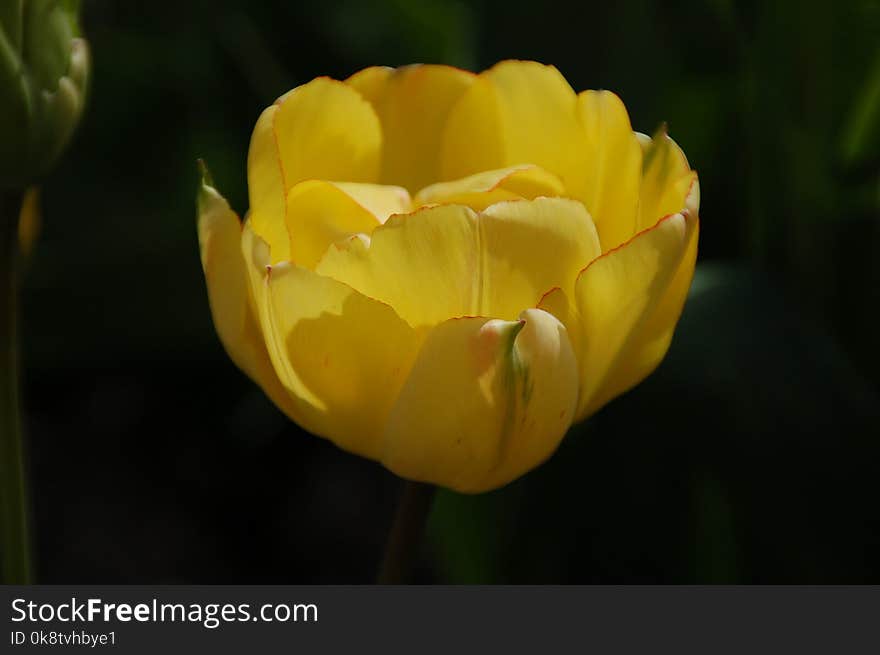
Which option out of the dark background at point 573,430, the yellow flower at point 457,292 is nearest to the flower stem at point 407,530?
the yellow flower at point 457,292

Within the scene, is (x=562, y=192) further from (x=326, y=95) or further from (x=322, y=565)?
(x=322, y=565)

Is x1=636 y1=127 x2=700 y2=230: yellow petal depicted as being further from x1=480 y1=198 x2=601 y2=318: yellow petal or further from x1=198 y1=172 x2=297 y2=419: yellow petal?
x1=198 y1=172 x2=297 y2=419: yellow petal

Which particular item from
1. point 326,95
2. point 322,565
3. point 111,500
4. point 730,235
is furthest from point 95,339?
point 326,95

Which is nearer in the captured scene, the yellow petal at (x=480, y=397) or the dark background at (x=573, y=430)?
the yellow petal at (x=480, y=397)

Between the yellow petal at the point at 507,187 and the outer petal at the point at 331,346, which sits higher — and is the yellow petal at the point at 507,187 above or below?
above

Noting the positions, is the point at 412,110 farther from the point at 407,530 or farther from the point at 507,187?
the point at 407,530

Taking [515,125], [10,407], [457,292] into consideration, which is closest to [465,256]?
[457,292]

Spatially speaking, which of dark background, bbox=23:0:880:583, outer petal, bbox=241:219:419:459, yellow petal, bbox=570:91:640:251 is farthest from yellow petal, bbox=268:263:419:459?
dark background, bbox=23:0:880:583

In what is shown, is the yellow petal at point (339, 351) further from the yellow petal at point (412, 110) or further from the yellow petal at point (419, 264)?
the yellow petal at point (412, 110)
